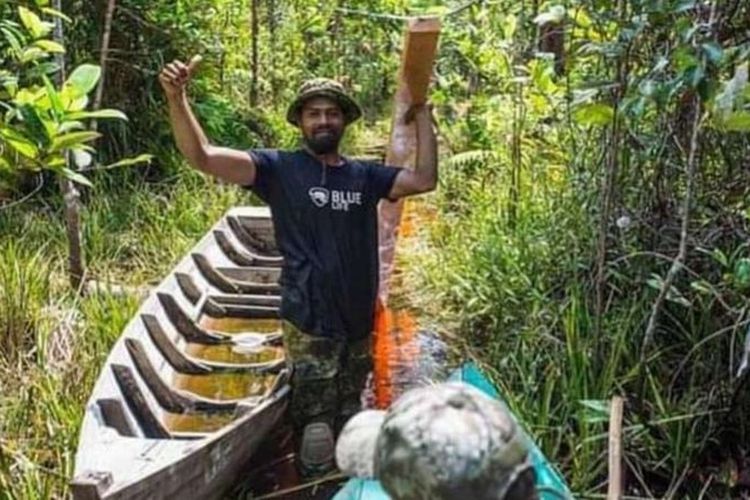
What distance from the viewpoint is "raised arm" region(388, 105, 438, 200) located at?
166 inches

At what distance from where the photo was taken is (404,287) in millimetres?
7230

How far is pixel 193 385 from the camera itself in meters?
5.00

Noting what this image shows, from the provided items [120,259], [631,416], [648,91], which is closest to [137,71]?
[120,259]

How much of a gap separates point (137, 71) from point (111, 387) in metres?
5.10

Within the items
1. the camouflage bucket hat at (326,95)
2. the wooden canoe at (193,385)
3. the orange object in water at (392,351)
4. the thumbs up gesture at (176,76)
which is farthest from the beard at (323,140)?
the orange object in water at (392,351)

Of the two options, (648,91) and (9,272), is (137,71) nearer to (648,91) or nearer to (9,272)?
(9,272)

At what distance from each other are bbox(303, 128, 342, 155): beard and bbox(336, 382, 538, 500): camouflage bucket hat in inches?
130

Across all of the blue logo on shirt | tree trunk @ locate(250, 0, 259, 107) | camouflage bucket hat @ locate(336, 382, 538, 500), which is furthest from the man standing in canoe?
tree trunk @ locate(250, 0, 259, 107)

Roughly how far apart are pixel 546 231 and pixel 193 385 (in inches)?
80.8

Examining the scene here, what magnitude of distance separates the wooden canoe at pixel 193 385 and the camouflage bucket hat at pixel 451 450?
220 cm

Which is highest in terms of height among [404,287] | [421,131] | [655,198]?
[421,131]

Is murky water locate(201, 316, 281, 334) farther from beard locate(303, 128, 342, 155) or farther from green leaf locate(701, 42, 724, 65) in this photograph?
green leaf locate(701, 42, 724, 65)

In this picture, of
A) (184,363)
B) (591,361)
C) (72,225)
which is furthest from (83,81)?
(72,225)

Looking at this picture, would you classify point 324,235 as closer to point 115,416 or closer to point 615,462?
point 115,416
